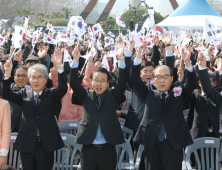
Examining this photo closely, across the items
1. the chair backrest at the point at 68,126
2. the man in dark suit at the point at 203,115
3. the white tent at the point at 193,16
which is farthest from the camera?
the white tent at the point at 193,16

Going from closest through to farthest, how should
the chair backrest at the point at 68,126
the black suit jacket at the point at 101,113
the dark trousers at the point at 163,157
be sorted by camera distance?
the dark trousers at the point at 163,157
the black suit jacket at the point at 101,113
the chair backrest at the point at 68,126

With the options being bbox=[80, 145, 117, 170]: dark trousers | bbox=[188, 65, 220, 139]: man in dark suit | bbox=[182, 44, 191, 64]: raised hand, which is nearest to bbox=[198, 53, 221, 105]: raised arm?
bbox=[182, 44, 191, 64]: raised hand

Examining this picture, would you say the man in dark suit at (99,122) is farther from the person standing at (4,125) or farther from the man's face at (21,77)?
the man's face at (21,77)

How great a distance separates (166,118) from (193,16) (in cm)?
1407

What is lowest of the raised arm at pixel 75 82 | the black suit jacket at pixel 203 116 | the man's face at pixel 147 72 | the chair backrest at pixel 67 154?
the chair backrest at pixel 67 154

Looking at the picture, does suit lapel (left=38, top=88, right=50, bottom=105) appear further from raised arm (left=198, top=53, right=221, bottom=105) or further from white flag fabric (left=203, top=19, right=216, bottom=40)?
white flag fabric (left=203, top=19, right=216, bottom=40)

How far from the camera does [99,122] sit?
2852 mm

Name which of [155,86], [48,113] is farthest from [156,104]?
[48,113]

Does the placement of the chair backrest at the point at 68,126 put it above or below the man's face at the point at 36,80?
below

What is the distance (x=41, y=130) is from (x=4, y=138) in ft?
1.28

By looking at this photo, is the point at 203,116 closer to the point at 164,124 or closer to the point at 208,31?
the point at 164,124

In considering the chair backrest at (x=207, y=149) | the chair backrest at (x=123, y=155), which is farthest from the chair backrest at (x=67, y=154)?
the chair backrest at (x=207, y=149)

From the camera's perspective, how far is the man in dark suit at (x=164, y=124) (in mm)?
2719

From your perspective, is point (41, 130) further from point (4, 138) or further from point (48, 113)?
point (4, 138)
